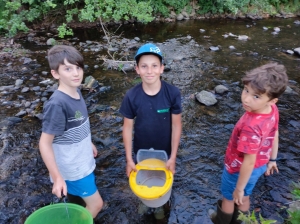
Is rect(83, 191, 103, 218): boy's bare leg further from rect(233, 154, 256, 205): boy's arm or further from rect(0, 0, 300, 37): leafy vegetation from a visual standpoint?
rect(0, 0, 300, 37): leafy vegetation

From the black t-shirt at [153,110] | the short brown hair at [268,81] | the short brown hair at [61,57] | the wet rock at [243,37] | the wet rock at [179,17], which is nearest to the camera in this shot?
the short brown hair at [268,81]

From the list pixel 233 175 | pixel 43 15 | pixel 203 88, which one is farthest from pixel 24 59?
pixel 233 175

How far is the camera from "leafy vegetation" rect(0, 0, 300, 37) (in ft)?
25.8

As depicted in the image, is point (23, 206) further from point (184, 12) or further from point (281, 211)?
point (184, 12)

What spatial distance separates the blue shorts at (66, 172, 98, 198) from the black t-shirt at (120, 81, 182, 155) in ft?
1.91

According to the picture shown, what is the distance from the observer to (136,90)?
85.2 inches

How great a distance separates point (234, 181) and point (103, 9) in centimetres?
788

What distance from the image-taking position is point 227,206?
7.32 ft

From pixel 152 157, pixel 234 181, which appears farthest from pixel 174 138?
pixel 234 181

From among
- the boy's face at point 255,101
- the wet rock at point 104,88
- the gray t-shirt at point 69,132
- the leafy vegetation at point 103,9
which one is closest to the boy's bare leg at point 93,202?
the gray t-shirt at point 69,132

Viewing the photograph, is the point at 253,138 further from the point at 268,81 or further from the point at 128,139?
the point at 128,139

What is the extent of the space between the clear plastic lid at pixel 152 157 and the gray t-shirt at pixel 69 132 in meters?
0.47

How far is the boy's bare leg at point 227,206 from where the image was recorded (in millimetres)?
2199

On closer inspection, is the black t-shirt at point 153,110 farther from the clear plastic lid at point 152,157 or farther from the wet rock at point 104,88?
the wet rock at point 104,88
